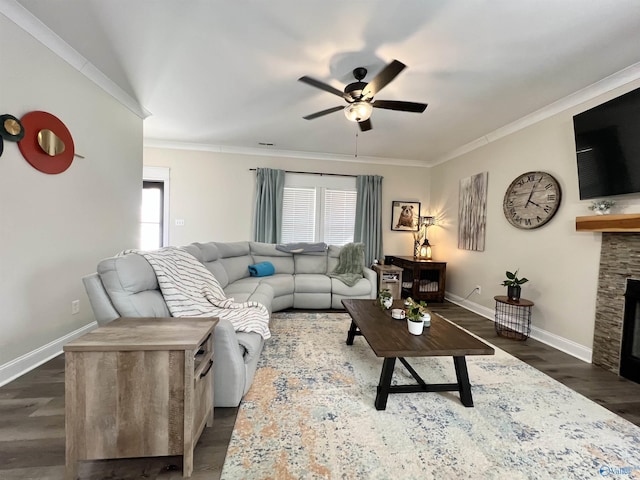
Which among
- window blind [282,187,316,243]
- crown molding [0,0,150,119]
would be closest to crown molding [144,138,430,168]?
window blind [282,187,316,243]

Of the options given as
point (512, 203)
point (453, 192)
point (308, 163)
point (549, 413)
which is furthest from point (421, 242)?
point (549, 413)

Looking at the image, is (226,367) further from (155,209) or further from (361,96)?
(155,209)

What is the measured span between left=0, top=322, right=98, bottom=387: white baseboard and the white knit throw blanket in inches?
48.2

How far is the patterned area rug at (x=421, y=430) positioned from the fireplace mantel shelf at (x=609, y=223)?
4.44 feet

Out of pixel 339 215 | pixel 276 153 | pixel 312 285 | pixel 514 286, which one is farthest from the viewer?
pixel 339 215

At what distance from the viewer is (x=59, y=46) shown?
229cm

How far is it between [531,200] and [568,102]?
1027 millimetres

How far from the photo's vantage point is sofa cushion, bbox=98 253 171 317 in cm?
162

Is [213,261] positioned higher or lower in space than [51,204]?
lower

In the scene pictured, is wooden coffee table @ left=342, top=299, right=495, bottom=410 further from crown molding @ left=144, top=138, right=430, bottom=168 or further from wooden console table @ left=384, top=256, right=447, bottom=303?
crown molding @ left=144, top=138, right=430, bottom=168

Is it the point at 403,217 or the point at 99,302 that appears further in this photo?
the point at 403,217

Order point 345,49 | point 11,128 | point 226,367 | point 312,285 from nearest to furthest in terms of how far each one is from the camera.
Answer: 1. point 226,367
2. point 11,128
3. point 345,49
4. point 312,285

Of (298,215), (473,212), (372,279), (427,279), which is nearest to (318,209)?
(298,215)

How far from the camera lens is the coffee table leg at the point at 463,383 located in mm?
1865
